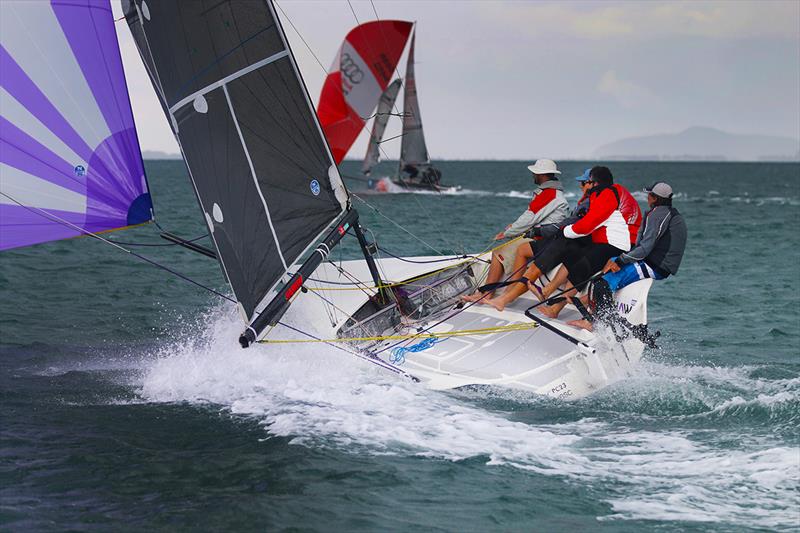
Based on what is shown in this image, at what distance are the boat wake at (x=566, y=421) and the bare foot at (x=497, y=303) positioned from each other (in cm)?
107

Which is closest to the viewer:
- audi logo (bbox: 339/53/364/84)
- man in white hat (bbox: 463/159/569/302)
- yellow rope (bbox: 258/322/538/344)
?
yellow rope (bbox: 258/322/538/344)

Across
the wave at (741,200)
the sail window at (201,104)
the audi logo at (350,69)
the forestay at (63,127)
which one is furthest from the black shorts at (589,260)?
the wave at (741,200)

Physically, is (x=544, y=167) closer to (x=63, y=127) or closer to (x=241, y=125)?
(x=241, y=125)

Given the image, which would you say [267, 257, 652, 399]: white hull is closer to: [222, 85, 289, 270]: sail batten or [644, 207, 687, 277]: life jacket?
[644, 207, 687, 277]: life jacket

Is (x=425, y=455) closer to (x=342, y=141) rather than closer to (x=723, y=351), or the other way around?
(x=723, y=351)

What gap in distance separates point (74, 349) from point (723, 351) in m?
6.17

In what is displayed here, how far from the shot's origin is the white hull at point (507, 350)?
659cm

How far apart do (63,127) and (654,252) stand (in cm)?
446

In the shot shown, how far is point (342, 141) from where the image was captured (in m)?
28.2

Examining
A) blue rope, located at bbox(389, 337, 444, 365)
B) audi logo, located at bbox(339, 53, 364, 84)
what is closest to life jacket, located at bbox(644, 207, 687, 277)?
blue rope, located at bbox(389, 337, 444, 365)

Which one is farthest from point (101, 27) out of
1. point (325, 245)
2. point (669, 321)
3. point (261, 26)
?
point (669, 321)

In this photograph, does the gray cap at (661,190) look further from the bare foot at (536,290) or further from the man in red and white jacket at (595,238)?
the bare foot at (536,290)

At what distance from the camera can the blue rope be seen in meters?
7.02

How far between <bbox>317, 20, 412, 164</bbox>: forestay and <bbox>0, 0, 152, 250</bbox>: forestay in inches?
829
